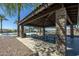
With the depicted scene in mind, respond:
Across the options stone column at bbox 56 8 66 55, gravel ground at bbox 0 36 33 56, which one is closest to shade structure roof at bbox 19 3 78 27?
stone column at bbox 56 8 66 55

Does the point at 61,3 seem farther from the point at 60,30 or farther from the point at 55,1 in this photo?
the point at 60,30

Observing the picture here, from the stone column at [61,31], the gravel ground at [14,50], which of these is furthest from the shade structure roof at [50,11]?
the gravel ground at [14,50]

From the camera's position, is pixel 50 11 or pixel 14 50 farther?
pixel 14 50

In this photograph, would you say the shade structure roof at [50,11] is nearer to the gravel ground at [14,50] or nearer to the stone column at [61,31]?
the stone column at [61,31]

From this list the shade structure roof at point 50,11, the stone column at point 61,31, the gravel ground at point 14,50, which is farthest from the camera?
the gravel ground at point 14,50

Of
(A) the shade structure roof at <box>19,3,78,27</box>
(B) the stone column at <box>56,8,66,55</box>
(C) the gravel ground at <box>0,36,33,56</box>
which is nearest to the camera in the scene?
(B) the stone column at <box>56,8,66,55</box>

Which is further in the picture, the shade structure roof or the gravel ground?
the gravel ground

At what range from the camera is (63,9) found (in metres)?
7.71

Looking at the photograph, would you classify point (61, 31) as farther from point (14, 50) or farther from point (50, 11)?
point (14, 50)

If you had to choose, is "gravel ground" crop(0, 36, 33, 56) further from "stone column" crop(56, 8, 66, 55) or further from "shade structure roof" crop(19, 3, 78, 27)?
"shade structure roof" crop(19, 3, 78, 27)

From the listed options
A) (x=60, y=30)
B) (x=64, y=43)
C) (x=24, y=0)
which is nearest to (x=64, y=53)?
(x=64, y=43)

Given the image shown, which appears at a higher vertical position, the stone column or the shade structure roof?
the shade structure roof

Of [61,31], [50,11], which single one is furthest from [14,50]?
[61,31]

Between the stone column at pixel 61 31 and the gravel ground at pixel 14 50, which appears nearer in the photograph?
the stone column at pixel 61 31
